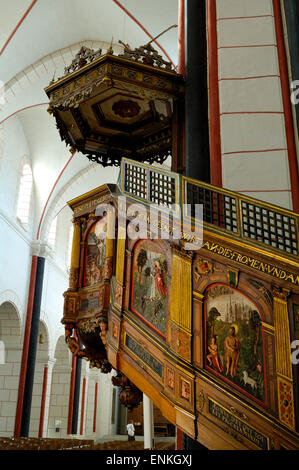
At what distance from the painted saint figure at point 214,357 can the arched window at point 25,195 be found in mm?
10958

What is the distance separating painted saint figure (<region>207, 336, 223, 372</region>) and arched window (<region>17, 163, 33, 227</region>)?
10958 mm

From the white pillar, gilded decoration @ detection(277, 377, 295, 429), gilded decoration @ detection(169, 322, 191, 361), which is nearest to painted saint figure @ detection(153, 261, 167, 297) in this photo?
gilded decoration @ detection(169, 322, 191, 361)

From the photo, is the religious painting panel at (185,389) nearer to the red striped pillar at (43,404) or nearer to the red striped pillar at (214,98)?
the red striped pillar at (214,98)

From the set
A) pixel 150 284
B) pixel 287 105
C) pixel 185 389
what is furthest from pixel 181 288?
pixel 287 105

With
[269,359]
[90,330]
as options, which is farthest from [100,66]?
[269,359]

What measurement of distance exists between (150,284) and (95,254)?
5.29 ft

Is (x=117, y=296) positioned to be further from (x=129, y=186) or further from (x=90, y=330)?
(x=129, y=186)

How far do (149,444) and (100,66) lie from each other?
18.9 feet

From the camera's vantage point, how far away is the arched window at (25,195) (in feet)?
48.3

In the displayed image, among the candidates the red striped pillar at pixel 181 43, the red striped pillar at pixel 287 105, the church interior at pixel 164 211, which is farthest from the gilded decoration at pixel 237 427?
the red striped pillar at pixel 181 43

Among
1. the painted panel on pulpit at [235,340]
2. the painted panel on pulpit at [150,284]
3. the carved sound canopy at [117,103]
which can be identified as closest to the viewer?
the painted panel on pulpit at [235,340]

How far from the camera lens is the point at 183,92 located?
7.96 metres

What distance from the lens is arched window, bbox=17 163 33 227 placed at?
14734mm

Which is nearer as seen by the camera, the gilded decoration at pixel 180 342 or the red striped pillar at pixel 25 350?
the gilded decoration at pixel 180 342
